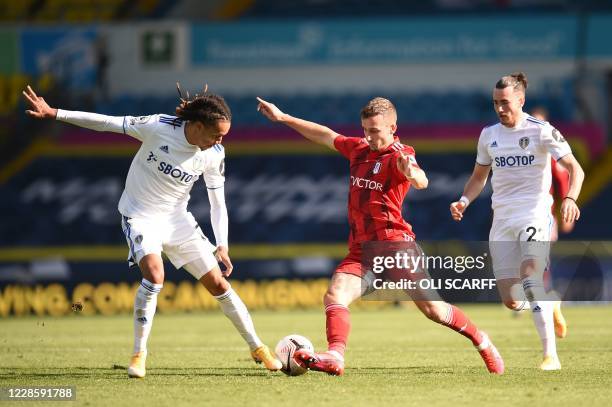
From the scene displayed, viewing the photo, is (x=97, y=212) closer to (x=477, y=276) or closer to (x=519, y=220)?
(x=477, y=276)

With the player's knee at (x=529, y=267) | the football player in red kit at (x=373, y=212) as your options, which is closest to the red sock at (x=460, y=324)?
the football player in red kit at (x=373, y=212)

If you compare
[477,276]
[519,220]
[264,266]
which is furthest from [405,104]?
[519,220]

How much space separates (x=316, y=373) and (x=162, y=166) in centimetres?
210

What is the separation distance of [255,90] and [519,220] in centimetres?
1788

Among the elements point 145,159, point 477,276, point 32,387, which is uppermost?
point 145,159

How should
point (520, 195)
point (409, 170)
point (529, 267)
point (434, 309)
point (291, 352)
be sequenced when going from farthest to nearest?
point (520, 195)
point (529, 267)
point (434, 309)
point (291, 352)
point (409, 170)

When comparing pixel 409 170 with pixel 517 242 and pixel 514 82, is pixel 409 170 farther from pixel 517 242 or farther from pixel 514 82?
pixel 517 242

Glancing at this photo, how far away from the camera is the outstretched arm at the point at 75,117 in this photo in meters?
8.66

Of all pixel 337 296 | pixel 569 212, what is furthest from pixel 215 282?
pixel 569 212

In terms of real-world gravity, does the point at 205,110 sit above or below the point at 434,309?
above

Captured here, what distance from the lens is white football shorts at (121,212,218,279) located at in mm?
9016

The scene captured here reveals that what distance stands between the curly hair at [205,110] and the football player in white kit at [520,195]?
2050 millimetres

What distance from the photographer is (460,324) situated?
359 inches

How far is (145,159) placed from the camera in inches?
360
